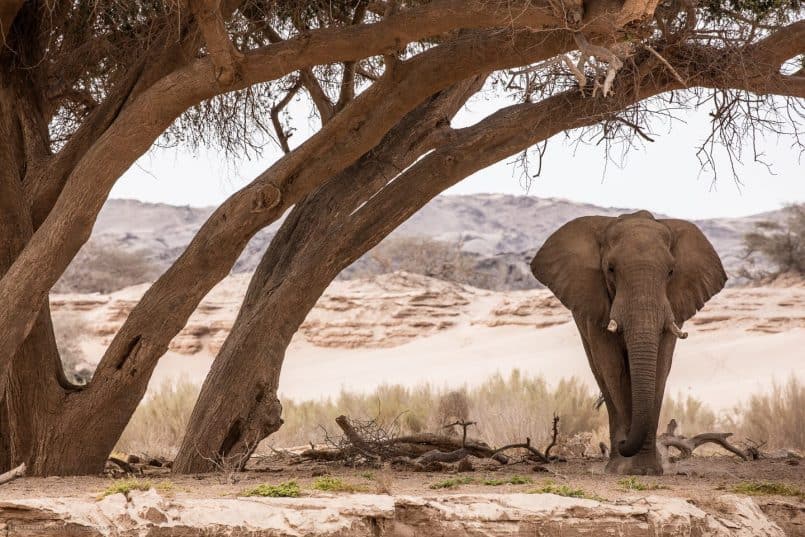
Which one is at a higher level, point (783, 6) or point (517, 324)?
point (783, 6)

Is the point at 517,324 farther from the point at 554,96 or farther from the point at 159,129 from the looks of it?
the point at 159,129

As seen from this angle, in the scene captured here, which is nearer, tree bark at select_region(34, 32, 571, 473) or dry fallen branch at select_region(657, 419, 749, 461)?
tree bark at select_region(34, 32, 571, 473)

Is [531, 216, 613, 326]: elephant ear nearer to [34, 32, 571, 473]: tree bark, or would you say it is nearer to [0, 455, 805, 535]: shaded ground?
[0, 455, 805, 535]: shaded ground

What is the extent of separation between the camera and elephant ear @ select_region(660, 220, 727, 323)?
9508 millimetres

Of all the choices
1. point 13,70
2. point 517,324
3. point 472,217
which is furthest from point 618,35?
point 472,217

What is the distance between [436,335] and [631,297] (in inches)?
818

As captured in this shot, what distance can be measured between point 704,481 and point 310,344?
22.0 metres

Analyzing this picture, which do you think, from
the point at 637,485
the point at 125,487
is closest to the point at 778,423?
the point at 637,485

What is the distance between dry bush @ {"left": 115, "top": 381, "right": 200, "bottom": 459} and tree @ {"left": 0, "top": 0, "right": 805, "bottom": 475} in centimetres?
416

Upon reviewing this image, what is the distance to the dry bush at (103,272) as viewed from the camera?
41594 mm

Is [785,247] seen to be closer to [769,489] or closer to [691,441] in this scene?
[691,441]

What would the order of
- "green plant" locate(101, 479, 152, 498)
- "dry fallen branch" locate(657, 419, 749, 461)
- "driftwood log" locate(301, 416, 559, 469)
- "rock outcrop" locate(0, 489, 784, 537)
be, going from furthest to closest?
"dry fallen branch" locate(657, 419, 749, 461) → "driftwood log" locate(301, 416, 559, 469) → "green plant" locate(101, 479, 152, 498) → "rock outcrop" locate(0, 489, 784, 537)

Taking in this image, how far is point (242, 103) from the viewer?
1209 cm

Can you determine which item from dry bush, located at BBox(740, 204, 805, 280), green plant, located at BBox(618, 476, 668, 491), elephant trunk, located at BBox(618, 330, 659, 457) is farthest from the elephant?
dry bush, located at BBox(740, 204, 805, 280)
